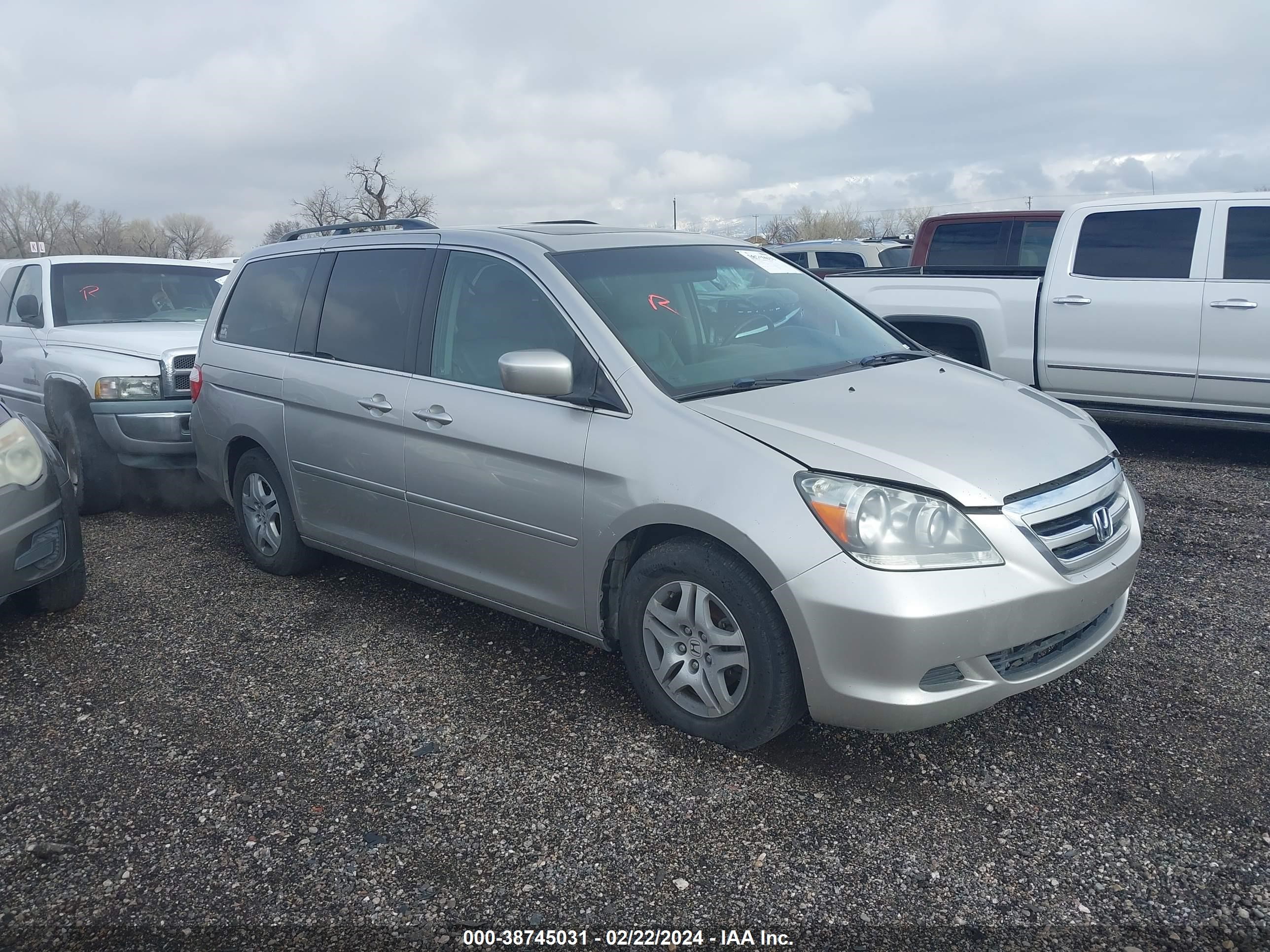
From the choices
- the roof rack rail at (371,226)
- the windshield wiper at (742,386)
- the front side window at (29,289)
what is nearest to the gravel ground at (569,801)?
the windshield wiper at (742,386)

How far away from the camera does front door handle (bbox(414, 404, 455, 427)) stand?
3.80m

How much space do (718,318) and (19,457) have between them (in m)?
3.11

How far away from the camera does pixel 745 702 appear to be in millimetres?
2998

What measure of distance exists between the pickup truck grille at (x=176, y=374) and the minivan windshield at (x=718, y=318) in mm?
3856

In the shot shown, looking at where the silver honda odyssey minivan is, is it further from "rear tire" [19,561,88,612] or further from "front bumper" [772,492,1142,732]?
"rear tire" [19,561,88,612]

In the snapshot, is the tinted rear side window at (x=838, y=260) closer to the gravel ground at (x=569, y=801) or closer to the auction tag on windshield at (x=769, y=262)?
the auction tag on windshield at (x=769, y=262)

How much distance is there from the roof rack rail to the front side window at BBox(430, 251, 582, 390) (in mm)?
582

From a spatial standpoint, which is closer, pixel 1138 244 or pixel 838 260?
pixel 1138 244

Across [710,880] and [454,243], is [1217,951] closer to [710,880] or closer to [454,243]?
[710,880]

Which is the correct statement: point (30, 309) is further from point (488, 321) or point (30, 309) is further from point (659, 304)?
point (659, 304)

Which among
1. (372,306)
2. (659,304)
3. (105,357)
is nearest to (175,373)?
(105,357)

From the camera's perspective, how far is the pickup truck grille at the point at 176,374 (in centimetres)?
645

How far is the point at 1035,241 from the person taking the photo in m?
9.03

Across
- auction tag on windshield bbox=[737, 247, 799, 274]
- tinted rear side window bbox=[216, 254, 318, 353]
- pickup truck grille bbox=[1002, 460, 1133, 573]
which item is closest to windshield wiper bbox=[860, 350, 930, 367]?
auction tag on windshield bbox=[737, 247, 799, 274]
